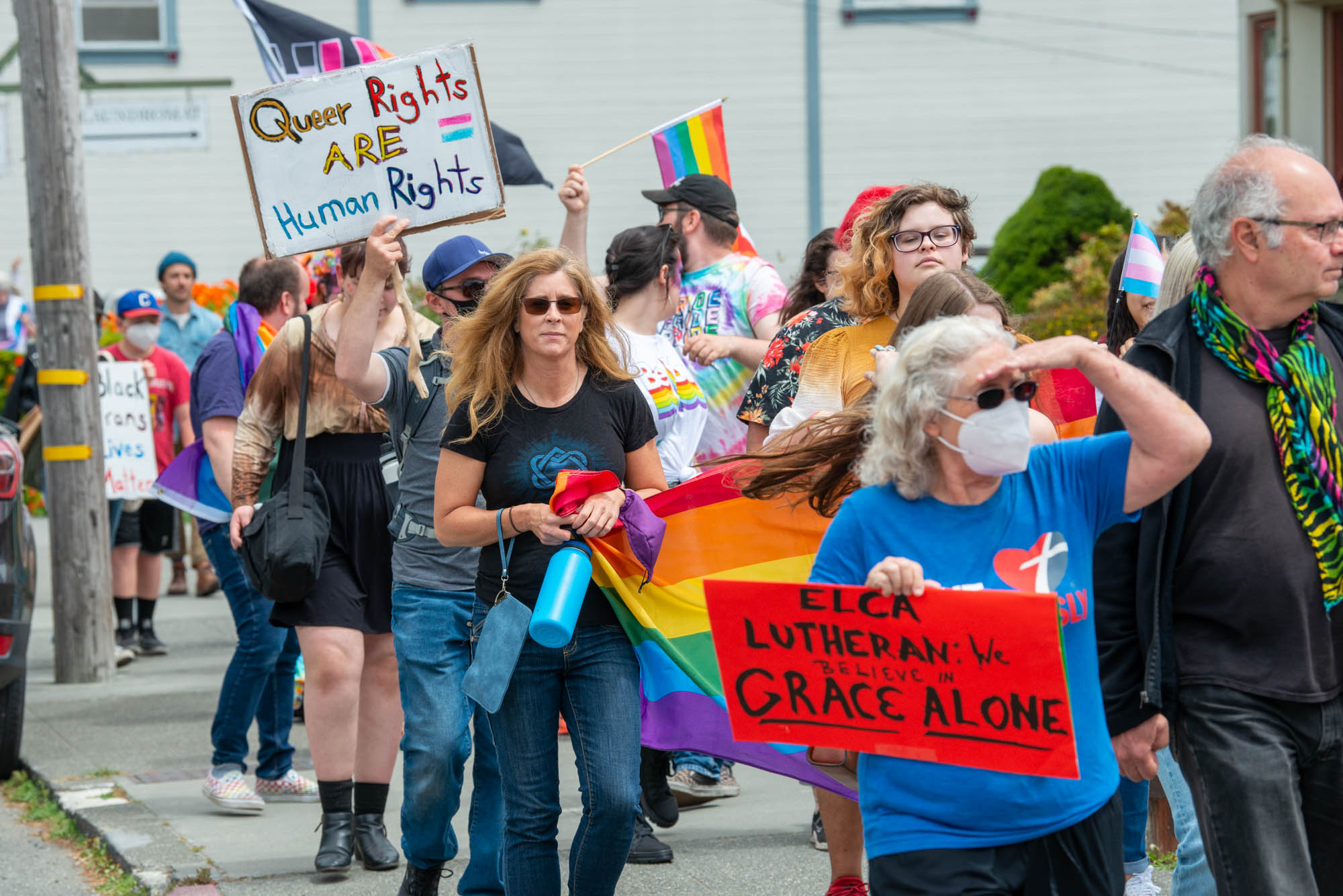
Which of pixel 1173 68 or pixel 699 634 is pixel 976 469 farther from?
pixel 1173 68

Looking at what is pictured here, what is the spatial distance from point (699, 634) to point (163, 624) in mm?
7206

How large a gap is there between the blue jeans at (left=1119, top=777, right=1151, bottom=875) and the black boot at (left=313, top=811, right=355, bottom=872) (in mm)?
2464

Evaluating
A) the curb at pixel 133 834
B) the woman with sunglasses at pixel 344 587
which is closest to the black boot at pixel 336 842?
the woman with sunglasses at pixel 344 587

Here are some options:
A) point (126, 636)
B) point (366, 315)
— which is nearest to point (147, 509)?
→ point (126, 636)

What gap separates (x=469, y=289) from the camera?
4.95 meters

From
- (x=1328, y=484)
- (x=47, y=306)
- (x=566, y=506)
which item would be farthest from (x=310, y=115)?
(x=47, y=306)

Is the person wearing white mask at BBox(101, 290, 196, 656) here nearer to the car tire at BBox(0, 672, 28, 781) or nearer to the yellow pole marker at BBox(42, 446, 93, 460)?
the yellow pole marker at BBox(42, 446, 93, 460)

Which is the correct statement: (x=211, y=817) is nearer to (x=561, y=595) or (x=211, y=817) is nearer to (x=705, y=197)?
(x=561, y=595)

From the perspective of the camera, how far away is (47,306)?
8656 millimetres

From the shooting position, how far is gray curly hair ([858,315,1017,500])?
2.98m

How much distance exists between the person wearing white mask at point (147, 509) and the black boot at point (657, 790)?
15.8ft

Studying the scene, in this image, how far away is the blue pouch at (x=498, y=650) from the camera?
3955 millimetres

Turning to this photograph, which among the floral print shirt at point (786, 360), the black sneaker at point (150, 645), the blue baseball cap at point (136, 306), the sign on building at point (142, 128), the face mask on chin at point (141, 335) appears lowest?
the black sneaker at point (150, 645)

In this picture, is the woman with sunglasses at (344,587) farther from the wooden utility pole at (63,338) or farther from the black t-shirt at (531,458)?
Result: the wooden utility pole at (63,338)
